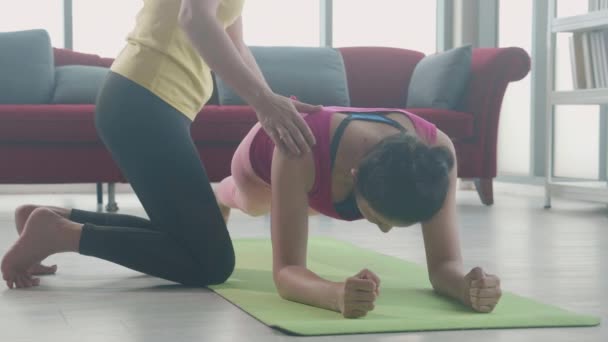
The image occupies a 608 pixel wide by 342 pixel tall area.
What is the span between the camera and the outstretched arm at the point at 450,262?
1.78 metres

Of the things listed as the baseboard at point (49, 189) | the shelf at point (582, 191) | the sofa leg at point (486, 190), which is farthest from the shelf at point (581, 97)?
the baseboard at point (49, 189)

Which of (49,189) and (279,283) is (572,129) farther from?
(279,283)

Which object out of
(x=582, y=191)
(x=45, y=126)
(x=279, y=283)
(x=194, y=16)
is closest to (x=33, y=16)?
(x=45, y=126)

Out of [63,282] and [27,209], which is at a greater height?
[27,209]

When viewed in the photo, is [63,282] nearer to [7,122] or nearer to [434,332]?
[434,332]

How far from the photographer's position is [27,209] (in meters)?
2.34

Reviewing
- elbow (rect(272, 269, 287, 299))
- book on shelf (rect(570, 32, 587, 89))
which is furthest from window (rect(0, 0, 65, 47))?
elbow (rect(272, 269, 287, 299))

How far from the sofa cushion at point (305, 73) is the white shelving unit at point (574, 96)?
3.57ft

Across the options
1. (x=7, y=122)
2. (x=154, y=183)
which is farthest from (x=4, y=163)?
(x=154, y=183)

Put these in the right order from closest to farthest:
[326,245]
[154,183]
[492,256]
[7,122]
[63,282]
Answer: [154,183], [63,282], [492,256], [326,245], [7,122]

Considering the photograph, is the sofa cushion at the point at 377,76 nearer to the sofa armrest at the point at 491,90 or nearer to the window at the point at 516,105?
the sofa armrest at the point at 491,90

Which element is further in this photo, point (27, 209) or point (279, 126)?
point (27, 209)

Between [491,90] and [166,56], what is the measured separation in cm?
304

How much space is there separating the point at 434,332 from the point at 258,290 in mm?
560
